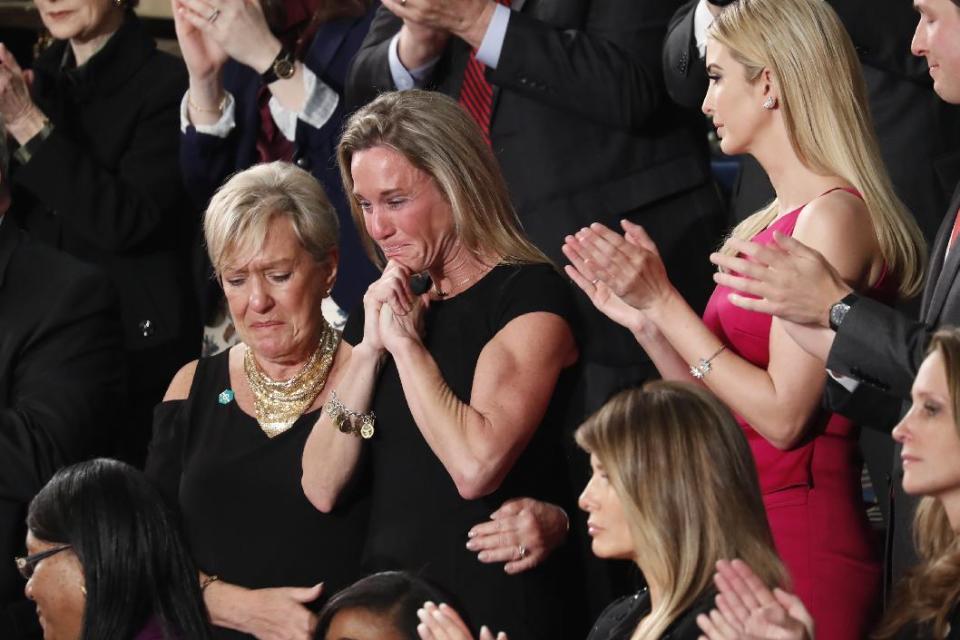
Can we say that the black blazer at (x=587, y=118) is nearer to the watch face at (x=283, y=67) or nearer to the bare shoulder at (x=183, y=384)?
the watch face at (x=283, y=67)

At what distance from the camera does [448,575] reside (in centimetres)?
303

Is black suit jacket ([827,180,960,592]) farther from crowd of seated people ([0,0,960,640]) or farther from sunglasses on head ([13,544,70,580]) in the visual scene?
sunglasses on head ([13,544,70,580])

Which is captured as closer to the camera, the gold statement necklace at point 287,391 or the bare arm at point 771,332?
the bare arm at point 771,332

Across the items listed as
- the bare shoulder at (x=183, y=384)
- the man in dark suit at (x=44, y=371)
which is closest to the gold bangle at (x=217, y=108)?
the man in dark suit at (x=44, y=371)

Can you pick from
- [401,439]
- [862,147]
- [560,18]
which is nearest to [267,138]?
→ [560,18]

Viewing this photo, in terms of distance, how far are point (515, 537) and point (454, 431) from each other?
0.74ft

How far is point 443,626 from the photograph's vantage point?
7.91 feet

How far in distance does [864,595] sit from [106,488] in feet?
4.48

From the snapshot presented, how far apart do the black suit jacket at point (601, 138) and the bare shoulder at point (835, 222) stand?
0.81 meters

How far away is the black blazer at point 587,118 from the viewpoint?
12.3 ft

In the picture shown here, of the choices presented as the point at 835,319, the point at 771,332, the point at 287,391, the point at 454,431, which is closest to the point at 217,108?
the point at 287,391

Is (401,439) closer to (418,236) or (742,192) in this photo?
(418,236)

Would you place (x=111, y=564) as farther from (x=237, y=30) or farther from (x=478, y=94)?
(x=237, y=30)

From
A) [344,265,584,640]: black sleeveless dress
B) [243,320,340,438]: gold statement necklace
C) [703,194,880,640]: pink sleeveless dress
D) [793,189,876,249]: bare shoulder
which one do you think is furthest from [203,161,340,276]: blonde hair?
[793,189,876,249]: bare shoulder
